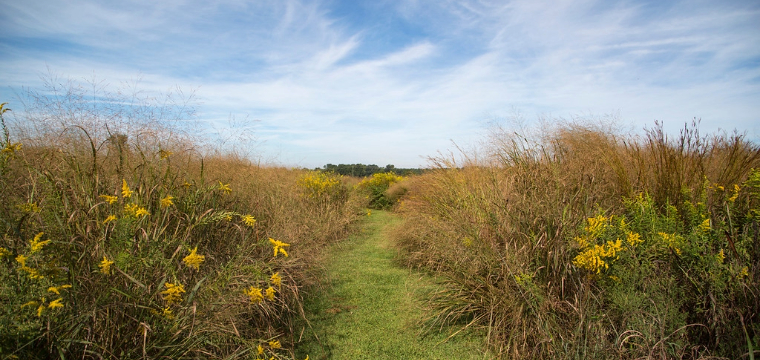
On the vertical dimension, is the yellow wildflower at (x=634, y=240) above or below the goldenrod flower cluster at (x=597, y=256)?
above

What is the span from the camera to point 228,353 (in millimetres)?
2447

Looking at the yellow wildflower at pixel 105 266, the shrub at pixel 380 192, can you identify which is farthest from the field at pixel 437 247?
the shrub at pixel 380 192

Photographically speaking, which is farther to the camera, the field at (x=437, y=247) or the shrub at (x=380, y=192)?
the shrub at (x=380, y=192)

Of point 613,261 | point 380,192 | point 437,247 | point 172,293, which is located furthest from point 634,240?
point 380,192

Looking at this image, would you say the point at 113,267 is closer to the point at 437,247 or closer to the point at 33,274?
the point at 33,274

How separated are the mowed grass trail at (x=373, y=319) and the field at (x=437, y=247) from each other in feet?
0.14

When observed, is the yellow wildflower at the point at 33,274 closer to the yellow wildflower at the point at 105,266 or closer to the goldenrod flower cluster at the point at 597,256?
the yellow wildflower at the point at 105,266

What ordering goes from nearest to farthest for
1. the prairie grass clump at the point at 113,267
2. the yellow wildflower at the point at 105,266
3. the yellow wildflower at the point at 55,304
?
the yellow wildflower at the point at 55,304
the prairie grass clump at the point at 113,267
the yellow wildflower at the point at 105,266

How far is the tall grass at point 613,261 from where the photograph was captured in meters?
2.17

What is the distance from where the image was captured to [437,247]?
4422 mm

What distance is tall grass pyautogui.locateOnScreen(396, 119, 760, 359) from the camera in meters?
2.17

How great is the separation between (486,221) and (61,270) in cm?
287

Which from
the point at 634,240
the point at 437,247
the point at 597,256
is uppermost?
the point at 634,240

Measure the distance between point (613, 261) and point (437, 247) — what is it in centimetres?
213
